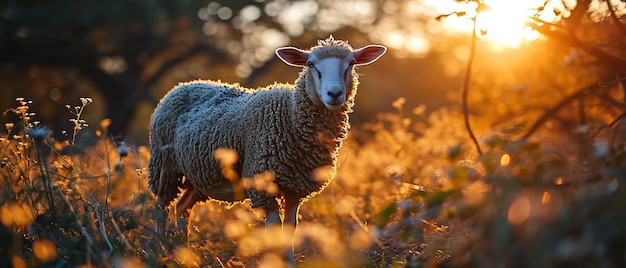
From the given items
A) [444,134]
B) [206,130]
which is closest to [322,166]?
[206,130]

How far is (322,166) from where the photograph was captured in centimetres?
448

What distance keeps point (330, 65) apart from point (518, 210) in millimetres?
2397

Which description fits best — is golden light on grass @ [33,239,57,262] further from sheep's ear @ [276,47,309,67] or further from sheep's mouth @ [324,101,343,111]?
sheep's ear @ [276,47,309,67]

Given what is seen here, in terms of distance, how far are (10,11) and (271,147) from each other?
644 inches

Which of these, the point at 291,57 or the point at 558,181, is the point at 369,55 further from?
the point at 558,181

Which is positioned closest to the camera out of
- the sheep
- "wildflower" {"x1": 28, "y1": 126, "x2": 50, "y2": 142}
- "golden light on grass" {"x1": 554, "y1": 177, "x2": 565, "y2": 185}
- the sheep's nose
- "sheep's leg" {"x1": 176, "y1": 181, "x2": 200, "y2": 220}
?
"golden light on grass" {"x1": 554, "y1": 177, "x2": 565, "y2": 185}

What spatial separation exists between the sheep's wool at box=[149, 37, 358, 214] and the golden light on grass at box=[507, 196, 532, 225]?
6.68 feet

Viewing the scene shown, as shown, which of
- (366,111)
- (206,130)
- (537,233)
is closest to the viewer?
(537,233)

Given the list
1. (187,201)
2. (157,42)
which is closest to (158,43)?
(157,42)

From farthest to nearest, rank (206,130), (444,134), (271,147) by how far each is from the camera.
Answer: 1. (444,134)
2. (206,130)
3. (271,147)

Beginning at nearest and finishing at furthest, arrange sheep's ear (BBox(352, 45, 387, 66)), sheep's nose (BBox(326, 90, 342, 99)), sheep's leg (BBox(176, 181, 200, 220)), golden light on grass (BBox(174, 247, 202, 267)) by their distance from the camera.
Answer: golden light on grass (BBox(174, 247, 202, 267)), sheep's nose (BBox(326, 90, 342, 99)), sheep's ear (BBox(352, 45, 387, 66)), sheep's leg (BBox(176, 181, 200, 220))

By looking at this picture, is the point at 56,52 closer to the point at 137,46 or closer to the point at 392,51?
the point at 137,46

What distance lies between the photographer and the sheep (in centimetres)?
441

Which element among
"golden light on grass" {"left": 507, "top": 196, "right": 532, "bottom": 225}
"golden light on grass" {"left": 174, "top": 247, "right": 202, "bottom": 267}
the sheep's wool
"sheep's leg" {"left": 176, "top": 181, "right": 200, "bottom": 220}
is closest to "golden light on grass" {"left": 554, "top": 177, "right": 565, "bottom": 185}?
"golden light on grass" {"left": 507, "top": 196, "right": 532, "bottom": 225}
